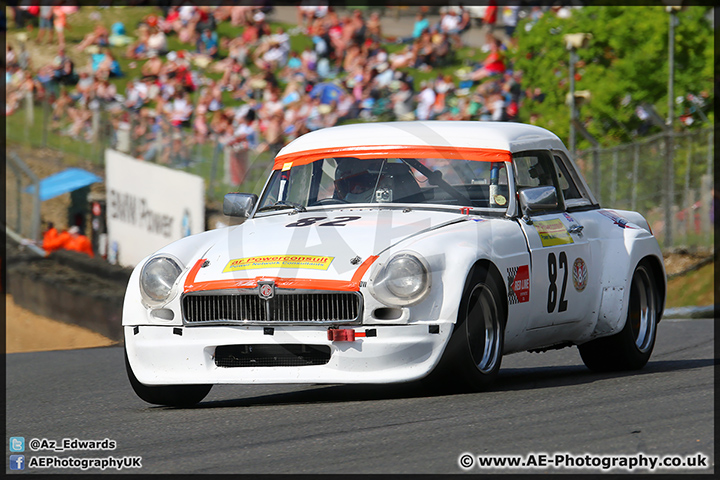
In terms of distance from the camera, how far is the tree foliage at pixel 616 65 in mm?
28406

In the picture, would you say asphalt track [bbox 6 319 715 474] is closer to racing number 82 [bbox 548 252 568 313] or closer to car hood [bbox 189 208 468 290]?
racing number 82 [bbox 548 252 568 313]

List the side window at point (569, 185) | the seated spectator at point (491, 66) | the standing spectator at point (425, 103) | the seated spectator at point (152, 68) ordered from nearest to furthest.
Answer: the side window at point (569, 185) → the standing spectator at point (425, 103) → the seated spectator at point (491, 66) → the seated spectator at point (152, 68)

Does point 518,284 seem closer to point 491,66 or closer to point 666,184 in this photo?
point 666,184

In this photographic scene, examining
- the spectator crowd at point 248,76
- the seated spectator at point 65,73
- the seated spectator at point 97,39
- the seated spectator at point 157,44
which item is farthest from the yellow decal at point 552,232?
the seated spectator at point 97,39

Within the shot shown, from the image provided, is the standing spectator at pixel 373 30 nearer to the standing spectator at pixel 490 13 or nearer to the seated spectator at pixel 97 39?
the standing spectator at pixel 490 13

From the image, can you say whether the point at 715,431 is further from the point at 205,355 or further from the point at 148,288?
the point at 148,288

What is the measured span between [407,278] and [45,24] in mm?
29801

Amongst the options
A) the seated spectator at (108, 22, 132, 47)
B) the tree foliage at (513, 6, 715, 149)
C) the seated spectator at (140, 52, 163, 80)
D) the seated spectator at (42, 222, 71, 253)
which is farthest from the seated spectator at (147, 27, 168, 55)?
the seated spectator at (42, 222, 71, 253)

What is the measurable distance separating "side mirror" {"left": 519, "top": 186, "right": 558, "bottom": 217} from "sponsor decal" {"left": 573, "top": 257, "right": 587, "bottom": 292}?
53 centimetres

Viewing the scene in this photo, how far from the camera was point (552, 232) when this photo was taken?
7023 millimetres

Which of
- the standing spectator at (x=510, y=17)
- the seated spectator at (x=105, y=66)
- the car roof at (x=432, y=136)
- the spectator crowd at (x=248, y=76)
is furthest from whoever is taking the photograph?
the standing spectator at (x=510, y=17)

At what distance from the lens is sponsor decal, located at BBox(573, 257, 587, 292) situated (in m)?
7.13

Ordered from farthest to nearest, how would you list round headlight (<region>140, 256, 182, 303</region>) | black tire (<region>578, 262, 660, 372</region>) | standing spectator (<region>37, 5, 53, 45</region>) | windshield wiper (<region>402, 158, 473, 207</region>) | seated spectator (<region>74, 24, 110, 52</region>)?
standing spectator (<region>37, 5, 53, 45</region>)
seated spectator (<region>74, 24, 110, 52</region>)
black tire (<region>578, 262, 660, 372</region>)
windshield wiper (<region>402, 158, 473, 207</region>)
round headlight (<region>140, 256, 182, 303</region>)

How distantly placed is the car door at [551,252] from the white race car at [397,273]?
0.6 inches
